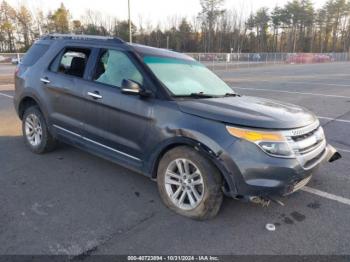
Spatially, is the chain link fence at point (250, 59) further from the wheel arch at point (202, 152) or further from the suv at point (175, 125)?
the wheel arch at point (202, 152)

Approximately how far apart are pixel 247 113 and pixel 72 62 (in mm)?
2578

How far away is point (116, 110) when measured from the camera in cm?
355

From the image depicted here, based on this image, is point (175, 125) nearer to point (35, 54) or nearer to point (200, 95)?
point (200, 95)

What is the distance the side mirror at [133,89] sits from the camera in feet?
10.6

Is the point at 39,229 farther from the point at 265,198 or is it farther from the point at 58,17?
the point at 58,17

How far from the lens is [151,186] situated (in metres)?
3.85

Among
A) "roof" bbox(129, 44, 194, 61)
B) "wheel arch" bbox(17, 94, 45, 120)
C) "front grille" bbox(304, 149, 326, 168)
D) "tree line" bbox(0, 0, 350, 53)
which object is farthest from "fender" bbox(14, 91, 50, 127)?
"tree line" bbox(0, 0, 350, 53)

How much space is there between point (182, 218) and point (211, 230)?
35 cm

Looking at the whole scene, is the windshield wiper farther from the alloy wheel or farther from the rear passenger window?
the rear passenger window

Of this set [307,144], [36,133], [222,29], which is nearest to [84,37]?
[36,133]

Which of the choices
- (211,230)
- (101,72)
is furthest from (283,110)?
(101,72)

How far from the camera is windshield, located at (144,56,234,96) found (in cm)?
355

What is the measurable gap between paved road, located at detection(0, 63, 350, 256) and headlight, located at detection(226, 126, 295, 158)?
78cm

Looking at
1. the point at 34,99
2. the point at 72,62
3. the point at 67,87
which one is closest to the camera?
the point at 67,87
